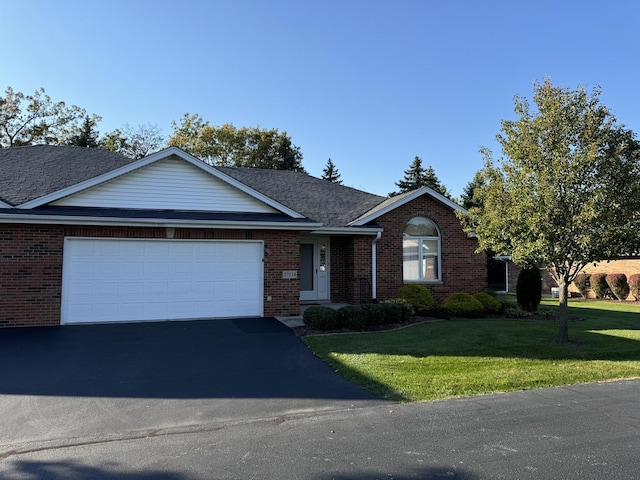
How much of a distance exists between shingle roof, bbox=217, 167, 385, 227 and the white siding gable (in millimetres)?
1994

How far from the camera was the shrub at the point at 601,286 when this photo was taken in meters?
22.6

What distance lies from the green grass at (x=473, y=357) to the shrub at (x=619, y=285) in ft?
39.9

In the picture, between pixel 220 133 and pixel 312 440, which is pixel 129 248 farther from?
pixel 220 133

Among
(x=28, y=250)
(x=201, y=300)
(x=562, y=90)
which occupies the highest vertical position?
(x=562, y=90)

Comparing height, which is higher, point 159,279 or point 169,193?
point 169,193

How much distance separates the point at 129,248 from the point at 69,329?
2.30 m

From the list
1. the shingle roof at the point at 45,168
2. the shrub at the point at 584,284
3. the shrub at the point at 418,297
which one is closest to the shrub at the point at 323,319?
the shrub at the point at 418,297

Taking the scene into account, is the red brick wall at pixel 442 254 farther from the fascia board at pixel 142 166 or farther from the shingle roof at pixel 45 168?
the shingle roof at pixel 45 168

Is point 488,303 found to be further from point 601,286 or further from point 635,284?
point 601,286

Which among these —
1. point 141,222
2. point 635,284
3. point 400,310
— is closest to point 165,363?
point 141,222

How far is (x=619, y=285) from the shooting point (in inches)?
853

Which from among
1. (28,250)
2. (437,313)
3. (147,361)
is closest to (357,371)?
(147,361)

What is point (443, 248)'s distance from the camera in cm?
1507

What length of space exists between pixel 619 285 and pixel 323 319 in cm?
1884
